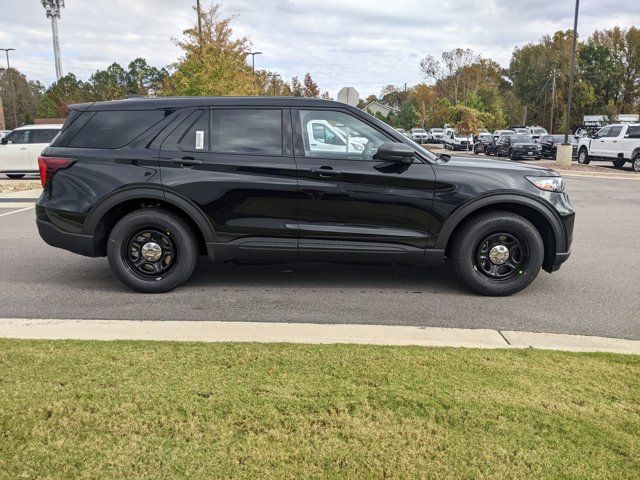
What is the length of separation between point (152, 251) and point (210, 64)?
16325 millimetres

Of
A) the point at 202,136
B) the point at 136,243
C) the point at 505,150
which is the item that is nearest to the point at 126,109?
the point at 202,136

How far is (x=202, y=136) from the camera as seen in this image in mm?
5281

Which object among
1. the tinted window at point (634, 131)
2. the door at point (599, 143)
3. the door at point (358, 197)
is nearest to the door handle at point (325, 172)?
the door at point (358, 197)

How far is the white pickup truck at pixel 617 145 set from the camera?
77.0 ft

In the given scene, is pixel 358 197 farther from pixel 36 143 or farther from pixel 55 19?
pixel 55 19

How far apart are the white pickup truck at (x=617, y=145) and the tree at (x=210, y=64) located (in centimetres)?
1588

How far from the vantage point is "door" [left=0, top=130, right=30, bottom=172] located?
17812 millimetres

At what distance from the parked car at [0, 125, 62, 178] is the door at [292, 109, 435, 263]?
15367 mm

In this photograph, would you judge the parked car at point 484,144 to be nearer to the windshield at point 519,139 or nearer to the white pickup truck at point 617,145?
the windshield at point 519,139

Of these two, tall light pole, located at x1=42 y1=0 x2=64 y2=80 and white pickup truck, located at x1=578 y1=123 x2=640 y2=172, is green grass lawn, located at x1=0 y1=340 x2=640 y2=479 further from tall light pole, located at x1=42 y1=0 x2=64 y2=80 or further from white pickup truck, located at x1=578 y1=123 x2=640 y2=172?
tall light pole, located at x1=42 y1=0 x2=64 y2=80

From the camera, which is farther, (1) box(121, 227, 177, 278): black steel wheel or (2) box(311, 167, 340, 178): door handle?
(1) box(121, 227, 177, 278): black steel wheel

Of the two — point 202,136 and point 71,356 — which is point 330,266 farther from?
point 71,356

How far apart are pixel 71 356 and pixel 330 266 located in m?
3.39

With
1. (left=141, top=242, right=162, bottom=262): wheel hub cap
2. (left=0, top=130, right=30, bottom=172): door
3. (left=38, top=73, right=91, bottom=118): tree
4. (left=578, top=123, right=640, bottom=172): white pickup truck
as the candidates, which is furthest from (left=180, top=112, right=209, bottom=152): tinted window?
(left=38, top=73, right=91, bottom=118): tree
